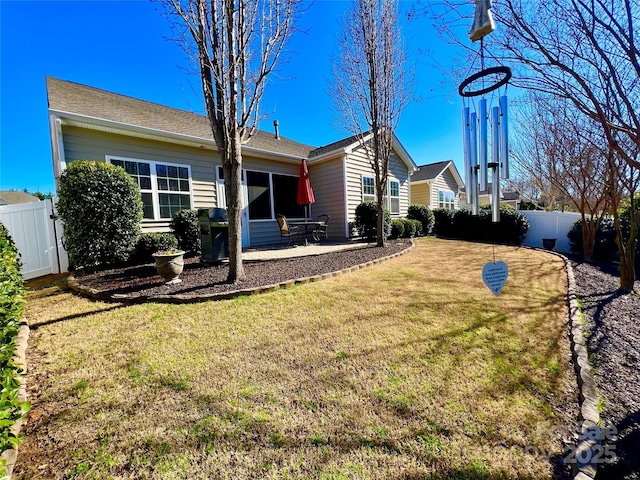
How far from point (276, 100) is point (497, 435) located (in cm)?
592

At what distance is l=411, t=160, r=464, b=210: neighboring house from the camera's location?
17453 millimetres

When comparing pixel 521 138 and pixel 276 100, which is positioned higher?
pixel 521 138

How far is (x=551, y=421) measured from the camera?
6.05 feet

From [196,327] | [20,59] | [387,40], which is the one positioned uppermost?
[387,40]

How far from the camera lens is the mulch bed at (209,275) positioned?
423 cm

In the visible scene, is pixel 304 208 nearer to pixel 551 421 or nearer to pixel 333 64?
pixel 333 64

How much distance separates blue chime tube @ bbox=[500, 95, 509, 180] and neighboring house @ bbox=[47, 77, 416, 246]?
650 cm

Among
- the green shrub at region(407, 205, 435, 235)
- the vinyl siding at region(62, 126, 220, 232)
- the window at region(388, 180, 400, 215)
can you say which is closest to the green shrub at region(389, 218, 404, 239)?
the window at region(388, 180, 400, 215)

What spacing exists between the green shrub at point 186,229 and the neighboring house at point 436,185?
568 inches

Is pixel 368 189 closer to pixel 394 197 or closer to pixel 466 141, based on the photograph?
pixel 394 197

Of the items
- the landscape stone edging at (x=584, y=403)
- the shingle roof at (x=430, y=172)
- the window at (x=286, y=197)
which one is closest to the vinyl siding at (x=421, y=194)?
the shingle roof at (x=430, y=172)

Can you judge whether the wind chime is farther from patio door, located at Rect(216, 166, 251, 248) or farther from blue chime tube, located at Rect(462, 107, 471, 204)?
patio door, located at Rect(216, 166, 251, 248)

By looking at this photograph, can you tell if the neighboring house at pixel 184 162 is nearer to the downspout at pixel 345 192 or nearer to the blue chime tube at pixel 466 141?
the downspout at pixel 345 192

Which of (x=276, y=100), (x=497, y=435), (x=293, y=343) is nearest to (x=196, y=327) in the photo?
(x=293, y=343)
